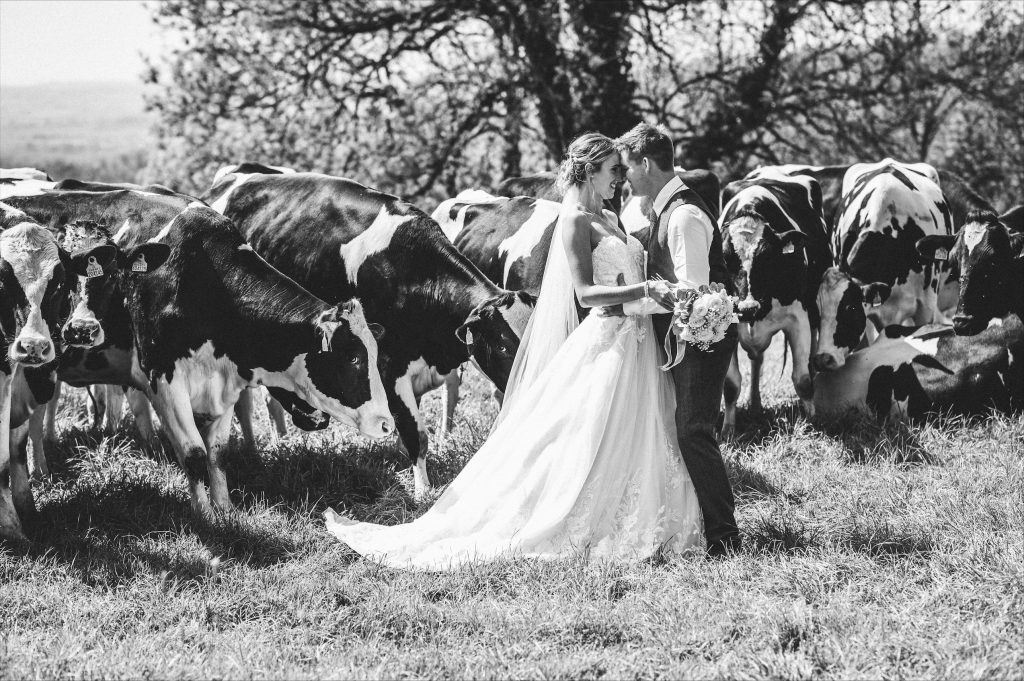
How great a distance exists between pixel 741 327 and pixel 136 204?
5.01 meters

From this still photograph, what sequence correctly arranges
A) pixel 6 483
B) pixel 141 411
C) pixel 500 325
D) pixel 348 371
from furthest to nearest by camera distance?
pixel 141 411 < pixel 500 325 < pixel 348 371 < pixel 6 483

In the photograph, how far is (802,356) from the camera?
8.90 metres

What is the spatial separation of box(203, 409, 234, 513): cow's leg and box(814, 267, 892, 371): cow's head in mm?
4999

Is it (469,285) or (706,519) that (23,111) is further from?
(706,519)

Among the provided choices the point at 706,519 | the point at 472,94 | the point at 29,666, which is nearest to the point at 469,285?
the point at 706,519

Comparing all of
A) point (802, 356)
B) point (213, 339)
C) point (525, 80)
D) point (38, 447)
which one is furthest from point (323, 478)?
point (525, 80)

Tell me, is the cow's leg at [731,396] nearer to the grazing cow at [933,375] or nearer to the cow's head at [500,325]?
the grazing cow at [933,375]

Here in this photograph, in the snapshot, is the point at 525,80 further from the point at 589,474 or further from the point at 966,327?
the point at 589,474

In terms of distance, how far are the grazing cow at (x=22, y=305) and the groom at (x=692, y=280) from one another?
3418 millimetres

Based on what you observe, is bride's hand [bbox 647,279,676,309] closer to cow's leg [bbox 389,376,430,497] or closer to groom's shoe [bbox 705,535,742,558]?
groom's shoe [bbox 705,535,742,558]

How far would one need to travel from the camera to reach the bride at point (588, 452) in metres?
5.60

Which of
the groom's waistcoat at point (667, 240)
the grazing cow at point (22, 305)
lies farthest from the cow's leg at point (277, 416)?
the groom's waistcoat at point (667, 240)

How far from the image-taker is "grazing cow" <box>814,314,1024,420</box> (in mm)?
8133

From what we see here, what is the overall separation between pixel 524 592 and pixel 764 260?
4562mm
